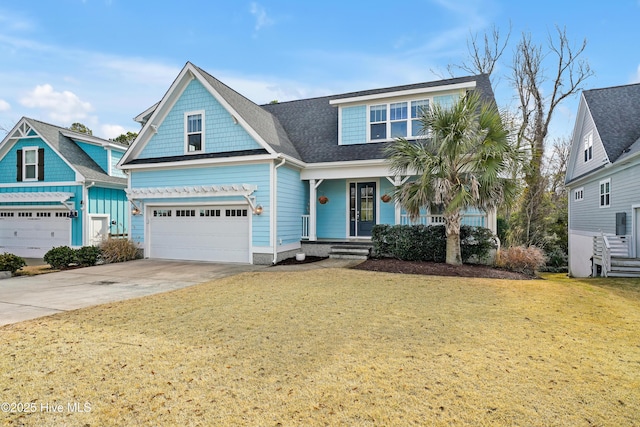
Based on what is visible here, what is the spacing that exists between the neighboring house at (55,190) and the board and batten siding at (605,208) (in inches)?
803

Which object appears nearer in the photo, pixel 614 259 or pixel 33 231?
pixel 614 259

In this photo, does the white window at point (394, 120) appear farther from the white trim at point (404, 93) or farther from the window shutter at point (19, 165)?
the window shutter at point (19, 165)

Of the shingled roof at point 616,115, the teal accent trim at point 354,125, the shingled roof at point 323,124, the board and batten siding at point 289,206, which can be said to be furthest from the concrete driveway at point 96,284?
the shingled roof at point 616,115

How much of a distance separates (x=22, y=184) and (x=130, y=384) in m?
18.5

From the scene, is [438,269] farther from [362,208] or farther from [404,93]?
[404,93]

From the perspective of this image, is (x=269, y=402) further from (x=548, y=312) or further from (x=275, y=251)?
(x=275, y=251)

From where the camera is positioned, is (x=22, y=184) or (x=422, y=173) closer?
(x=422, y=173)

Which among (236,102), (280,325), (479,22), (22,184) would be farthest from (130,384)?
(479,22)

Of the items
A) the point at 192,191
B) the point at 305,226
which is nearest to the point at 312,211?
the point at 305,226

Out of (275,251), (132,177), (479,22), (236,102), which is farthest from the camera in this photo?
(479,22)

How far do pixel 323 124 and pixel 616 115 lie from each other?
43.1 feet

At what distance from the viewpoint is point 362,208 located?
550 inches

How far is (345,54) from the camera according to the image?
16.9 metres

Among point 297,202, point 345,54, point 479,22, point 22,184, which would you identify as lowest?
point 297,202
